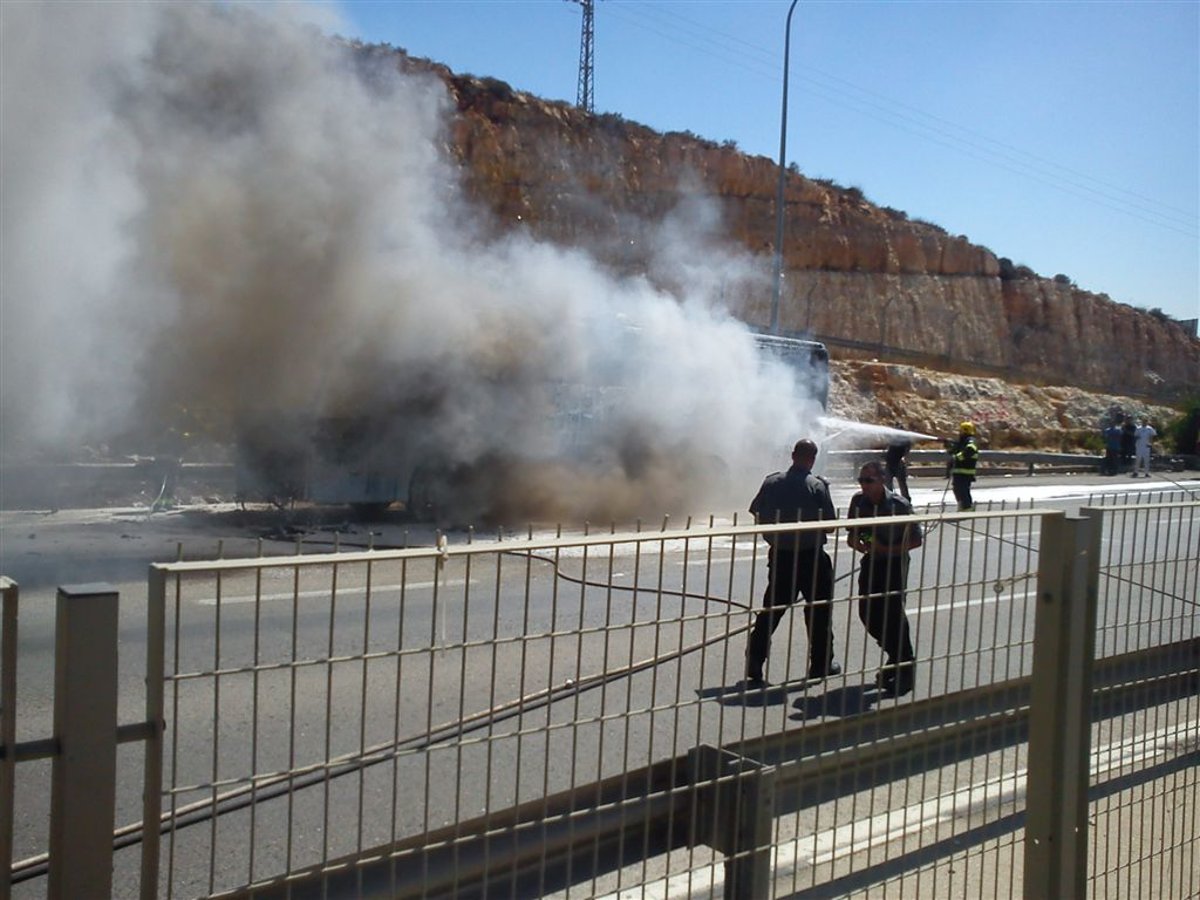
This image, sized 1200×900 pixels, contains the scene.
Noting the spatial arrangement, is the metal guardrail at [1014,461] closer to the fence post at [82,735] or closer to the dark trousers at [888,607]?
the dark trousers at [888,607]

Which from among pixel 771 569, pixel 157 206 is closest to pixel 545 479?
pixel 157 206

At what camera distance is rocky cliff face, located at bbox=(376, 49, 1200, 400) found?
40.7 metres

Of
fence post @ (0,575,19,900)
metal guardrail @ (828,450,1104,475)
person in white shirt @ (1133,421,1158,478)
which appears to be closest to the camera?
fence post @ (0,575,19,900)

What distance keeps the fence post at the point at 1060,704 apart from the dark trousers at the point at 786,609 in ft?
2.05

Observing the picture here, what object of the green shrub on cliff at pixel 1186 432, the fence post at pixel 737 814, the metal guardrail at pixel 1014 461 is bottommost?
the fence post at pixel 737 814

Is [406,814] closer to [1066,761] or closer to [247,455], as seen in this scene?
[1066,761]

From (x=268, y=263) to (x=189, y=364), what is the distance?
178 cm

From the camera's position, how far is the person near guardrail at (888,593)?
10.8 ft

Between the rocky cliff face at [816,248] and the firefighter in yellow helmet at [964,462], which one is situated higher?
the rocky cliff face at [816,248]

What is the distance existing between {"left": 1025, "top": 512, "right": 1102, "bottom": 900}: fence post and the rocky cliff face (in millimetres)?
34822

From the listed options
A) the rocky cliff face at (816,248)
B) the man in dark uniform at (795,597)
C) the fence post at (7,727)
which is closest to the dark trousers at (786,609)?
the man in dark uniform at (795,597)

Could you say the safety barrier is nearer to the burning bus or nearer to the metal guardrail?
the burning bus

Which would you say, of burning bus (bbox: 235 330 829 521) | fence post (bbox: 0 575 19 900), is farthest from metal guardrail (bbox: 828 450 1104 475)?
fence post (bbox: 0 575 19 900)

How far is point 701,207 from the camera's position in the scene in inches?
1903
